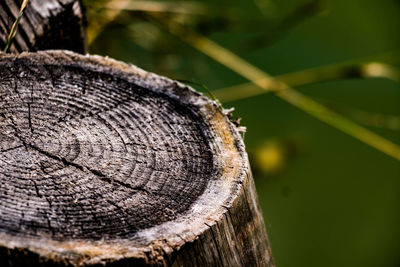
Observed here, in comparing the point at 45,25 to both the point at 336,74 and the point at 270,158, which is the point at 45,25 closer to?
the point at 336,74

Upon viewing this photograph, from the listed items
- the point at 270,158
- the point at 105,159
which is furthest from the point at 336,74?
the point at 270,158

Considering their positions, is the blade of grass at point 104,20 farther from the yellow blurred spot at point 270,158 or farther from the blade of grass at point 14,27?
the yellow blurred spot at point 270,158

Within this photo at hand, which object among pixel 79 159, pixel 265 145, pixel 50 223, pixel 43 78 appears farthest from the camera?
pixel 265 145

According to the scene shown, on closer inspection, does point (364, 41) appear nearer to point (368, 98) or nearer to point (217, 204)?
point (368, 98)

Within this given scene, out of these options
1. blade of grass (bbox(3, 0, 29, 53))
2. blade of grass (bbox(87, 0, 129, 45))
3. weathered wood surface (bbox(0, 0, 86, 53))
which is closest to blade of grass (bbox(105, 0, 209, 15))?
blade of grass (bbox(87, 0, 129, 45))

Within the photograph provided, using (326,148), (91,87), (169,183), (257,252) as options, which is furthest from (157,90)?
(326,148)

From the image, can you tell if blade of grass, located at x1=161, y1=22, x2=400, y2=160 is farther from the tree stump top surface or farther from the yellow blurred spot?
the yellow blurred spot
